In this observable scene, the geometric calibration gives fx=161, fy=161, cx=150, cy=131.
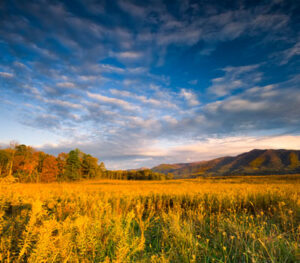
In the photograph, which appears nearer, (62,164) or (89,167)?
(62,164)

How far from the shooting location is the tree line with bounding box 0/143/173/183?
33.7 metres

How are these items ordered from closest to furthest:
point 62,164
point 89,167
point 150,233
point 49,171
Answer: point 150,233 → point 49,171 → point 62,164 → point 89,167

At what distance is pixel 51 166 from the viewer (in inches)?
1663

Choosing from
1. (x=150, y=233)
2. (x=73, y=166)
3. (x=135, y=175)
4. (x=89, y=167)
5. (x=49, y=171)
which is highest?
(x=73, y=166)

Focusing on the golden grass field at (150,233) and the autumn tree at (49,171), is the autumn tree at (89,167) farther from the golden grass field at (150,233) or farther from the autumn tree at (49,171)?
the golden grass field at (150,233)

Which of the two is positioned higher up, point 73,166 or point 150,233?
point 73,166

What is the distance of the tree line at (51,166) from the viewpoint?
33.7 metres

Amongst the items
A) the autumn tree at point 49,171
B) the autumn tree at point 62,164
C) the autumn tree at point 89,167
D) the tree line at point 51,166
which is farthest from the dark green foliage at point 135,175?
the autumn tree at point 49,171

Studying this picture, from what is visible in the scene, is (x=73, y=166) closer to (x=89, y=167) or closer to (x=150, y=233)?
(x=89, y=167)

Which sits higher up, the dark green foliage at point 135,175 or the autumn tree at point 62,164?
the autumn tree at point 62,164

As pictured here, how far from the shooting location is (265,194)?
Result: 20.6 ft

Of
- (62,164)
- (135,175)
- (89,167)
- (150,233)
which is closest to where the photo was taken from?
(150,233)

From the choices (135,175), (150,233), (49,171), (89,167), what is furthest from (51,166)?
(150,233)

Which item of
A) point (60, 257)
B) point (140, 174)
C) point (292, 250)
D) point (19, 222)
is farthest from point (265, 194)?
point (140, 174)
